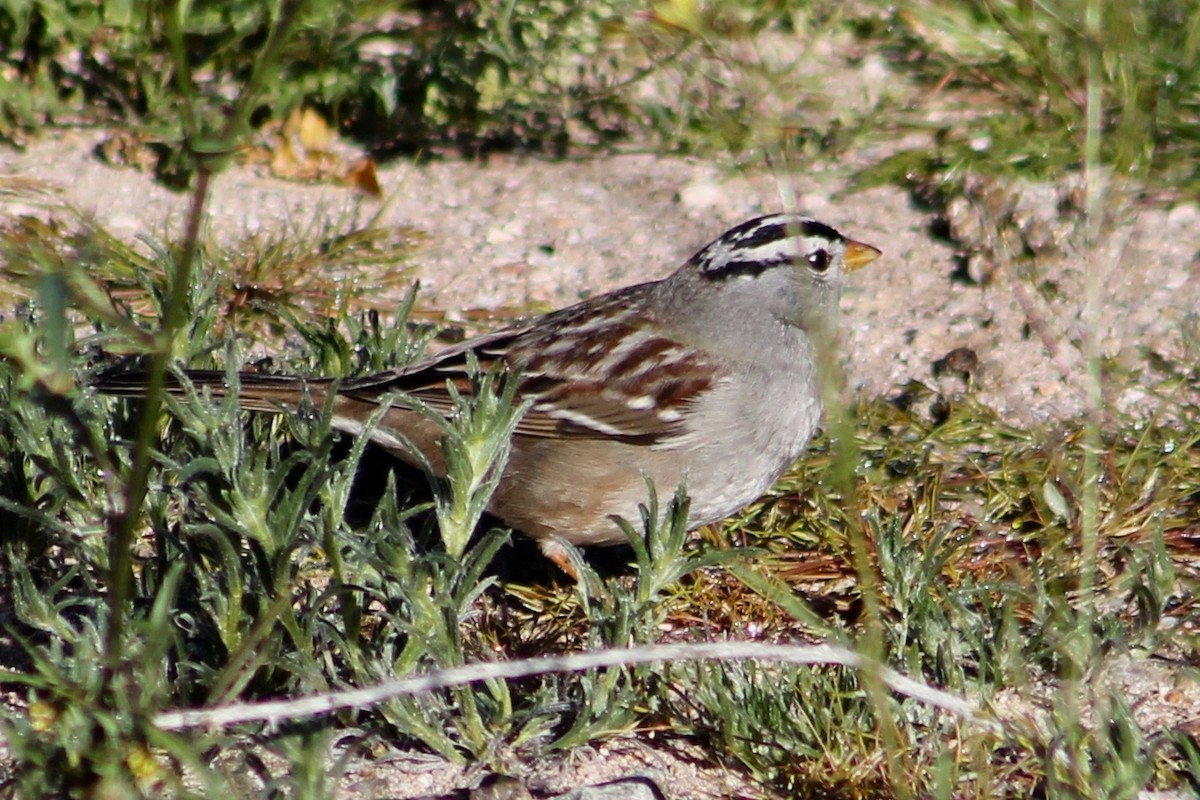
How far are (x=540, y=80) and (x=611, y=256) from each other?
0.94m

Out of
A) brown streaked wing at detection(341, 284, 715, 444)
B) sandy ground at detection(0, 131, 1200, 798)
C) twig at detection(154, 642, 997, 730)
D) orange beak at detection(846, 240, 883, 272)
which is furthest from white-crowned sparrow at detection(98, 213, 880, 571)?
twig at detection(154, 642, 997, 730)

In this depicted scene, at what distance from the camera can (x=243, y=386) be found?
12.6ft

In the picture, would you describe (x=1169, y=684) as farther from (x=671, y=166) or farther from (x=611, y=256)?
(x=671, y=166)

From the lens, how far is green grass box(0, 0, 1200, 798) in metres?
2.84

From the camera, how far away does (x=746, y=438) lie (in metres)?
3.88

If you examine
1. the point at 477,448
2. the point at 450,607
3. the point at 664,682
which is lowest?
the point at 664,682

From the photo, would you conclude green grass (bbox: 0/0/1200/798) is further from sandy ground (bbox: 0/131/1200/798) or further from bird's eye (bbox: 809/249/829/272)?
bird's eye (bbox: 809/249/829/272)

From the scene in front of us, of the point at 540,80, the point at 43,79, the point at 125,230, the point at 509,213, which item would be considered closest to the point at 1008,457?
the point at 509,213

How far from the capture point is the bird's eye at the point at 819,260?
431 centimetres

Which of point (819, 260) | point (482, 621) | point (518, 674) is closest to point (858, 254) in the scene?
point (819, 260)

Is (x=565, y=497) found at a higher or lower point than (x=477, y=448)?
lower

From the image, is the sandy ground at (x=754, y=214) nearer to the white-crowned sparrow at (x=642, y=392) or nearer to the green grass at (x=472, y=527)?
the green grass at (x=472, y=527)

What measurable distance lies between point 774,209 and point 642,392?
164 cm

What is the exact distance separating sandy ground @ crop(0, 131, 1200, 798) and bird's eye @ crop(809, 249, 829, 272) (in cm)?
45
